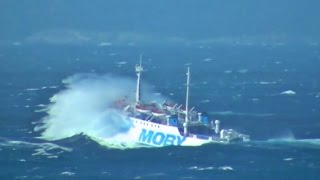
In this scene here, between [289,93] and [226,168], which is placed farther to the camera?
[289,93]

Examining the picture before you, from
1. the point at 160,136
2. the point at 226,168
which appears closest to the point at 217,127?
the point at 160,136

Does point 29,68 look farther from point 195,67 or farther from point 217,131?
point 217,131

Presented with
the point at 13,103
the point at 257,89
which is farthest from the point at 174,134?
the point at 257,89

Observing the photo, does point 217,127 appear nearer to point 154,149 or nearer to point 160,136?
point 160,136

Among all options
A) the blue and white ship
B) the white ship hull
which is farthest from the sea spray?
the blue and white ship

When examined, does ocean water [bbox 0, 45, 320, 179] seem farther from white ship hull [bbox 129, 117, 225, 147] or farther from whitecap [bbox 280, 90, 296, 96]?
white ship hull [bbox 129, 117, 225, 147]

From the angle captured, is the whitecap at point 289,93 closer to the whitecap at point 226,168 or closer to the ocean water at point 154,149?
the ocean water at point 154,149
